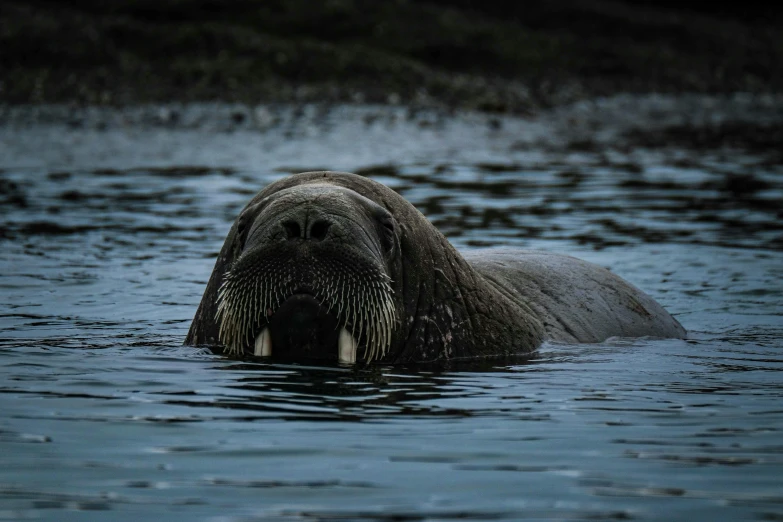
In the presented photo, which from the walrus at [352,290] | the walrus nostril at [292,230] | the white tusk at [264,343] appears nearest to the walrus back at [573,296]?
the walrus at [352,290]

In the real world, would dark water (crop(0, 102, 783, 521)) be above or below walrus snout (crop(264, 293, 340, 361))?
below

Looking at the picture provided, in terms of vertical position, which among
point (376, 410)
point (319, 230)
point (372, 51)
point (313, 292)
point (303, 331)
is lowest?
point (376, 410)

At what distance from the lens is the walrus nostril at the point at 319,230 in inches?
303

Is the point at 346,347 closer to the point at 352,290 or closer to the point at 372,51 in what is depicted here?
the point at 352,290

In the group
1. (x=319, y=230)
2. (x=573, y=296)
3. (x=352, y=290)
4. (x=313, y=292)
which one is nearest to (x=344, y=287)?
(x=352, y=290)

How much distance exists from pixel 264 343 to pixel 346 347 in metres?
0.51

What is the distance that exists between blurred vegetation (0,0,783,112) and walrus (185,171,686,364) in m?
28.7

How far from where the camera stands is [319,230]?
770cm

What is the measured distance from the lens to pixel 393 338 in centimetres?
830

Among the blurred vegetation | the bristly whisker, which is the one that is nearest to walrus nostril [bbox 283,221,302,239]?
the bristly whisker

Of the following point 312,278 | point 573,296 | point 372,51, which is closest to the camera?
point 312,278

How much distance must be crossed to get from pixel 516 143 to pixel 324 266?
25707 mm

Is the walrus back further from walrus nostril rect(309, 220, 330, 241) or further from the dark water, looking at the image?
walrus nostril rect(309, 220, 330, 241)

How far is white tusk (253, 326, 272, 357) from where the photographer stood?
8.02 meters
